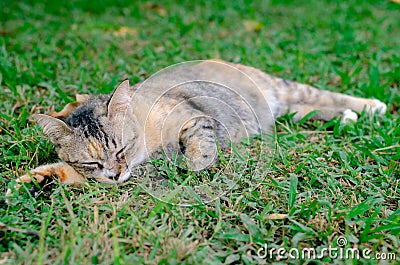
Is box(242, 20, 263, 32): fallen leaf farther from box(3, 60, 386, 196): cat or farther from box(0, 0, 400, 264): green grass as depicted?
box(3, 60, 386, 196): cat

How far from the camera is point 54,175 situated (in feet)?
10.6

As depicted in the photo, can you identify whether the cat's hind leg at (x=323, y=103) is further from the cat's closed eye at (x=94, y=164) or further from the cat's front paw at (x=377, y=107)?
the cat's closed eye at (x=94, y=164)

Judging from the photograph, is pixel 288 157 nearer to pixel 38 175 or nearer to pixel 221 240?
pixel 221 240

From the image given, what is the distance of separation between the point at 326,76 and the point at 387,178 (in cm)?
197

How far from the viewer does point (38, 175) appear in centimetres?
319

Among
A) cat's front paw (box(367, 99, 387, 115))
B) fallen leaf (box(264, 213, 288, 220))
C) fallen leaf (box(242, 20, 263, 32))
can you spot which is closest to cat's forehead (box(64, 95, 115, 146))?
fallen leaf (box(264, 213, 288, 220))

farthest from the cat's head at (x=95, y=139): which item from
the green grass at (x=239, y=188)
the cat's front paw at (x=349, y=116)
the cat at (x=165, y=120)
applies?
the cat's front paw at (x=349, y=116)

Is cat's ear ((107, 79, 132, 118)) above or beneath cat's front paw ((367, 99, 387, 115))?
above

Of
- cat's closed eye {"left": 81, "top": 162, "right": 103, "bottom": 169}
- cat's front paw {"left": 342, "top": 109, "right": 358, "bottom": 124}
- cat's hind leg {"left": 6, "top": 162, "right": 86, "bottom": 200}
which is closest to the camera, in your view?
cat's hind leg {"left": 6, "top": 162, "right": 86, "bottom": 200}

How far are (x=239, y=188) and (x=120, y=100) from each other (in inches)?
42.4

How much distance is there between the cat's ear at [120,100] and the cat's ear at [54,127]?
33 centimetres

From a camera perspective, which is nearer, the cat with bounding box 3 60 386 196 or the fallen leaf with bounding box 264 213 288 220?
the fallen leaf with bounding box 264 213 288 220

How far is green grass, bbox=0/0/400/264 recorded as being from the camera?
2.71 metres

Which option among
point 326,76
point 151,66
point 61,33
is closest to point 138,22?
point 61,33
